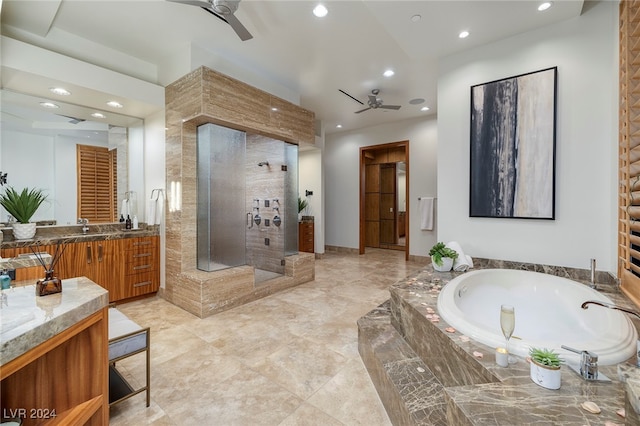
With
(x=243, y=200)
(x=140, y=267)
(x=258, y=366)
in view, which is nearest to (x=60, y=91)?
(x=140, y=267)

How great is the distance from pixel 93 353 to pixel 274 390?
109 cm

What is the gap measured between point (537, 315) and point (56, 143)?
543 cm

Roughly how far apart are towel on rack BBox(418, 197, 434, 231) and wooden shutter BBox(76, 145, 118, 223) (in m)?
5.33

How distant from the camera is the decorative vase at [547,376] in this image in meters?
1.14

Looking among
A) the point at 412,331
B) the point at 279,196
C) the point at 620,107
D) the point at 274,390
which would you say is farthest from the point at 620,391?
the point at 279,196

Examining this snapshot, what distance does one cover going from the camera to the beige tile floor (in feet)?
5.36

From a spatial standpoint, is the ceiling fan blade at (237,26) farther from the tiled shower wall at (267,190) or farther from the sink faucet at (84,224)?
the sink faucet at (84,224)

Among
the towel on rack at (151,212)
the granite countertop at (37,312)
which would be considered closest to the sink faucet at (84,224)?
the towel on rack at (151,212)

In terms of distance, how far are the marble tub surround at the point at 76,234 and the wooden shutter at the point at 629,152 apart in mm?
4703

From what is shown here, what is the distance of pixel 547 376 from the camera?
3.78 ft

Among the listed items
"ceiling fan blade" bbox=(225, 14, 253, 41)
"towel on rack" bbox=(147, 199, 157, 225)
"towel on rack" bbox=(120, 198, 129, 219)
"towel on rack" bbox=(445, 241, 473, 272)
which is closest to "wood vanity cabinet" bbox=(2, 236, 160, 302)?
"towel on rack" bbox=(147, 199, 157, 225)

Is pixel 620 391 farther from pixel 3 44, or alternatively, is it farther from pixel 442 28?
pixel 3 44

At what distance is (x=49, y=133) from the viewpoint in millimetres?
3279

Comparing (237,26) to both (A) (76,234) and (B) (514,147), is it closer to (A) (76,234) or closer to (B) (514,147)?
(B) (514,147)
